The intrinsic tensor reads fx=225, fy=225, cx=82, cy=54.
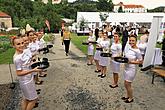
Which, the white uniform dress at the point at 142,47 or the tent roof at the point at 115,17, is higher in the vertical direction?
the tent roof at the point at 115,17

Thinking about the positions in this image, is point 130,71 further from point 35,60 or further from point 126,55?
point 35,60

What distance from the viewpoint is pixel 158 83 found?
8.39 meters

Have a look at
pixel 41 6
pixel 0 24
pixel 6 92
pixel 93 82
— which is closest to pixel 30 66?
pixel 6 92

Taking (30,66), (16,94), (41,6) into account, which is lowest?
(16,94)

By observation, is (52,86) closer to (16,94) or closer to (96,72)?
(16,94)

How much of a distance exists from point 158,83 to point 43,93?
13.9 ft

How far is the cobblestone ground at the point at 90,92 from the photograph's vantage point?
6277 millimetres

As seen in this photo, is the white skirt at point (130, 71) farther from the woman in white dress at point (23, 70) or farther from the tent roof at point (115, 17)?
the tent roof at point (115, 17)

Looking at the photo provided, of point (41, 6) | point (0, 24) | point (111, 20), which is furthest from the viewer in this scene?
point (0, 24)

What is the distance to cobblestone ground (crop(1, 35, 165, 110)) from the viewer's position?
6277 mm

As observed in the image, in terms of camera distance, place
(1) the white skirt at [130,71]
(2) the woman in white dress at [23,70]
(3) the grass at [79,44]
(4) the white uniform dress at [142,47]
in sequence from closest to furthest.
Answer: (2) the woman in white dress at [23,70] < (1) the white skirt at [130,71] < (4) the white uniform dress at [142,47] < (3) the grass at [79,44]

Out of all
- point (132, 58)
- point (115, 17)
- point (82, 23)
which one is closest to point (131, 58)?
point (132, 58)

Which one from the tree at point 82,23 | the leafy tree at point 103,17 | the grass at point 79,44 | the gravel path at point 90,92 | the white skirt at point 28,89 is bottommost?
the gravel path at point 90,92

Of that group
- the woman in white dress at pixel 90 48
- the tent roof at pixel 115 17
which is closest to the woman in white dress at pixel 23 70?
the woman in white dress at pixel 90 48
